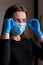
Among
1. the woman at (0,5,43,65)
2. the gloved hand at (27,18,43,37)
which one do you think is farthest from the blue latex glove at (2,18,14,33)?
the gloved hand at (27,18,43,37)

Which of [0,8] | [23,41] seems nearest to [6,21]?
[23,41]

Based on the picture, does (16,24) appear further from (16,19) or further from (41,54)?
(41,54)

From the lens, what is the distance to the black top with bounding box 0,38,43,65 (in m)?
1.17

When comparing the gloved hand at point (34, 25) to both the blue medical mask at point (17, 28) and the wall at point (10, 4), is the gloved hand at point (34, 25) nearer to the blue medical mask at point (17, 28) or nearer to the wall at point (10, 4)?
the blue medical mask at point (17, 28)

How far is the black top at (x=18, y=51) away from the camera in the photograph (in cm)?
117

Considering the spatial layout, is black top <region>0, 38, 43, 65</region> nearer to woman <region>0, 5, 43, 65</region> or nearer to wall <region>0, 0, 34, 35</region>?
woman <region>0, 5, 43, 65</region>

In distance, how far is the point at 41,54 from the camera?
1.30 metres

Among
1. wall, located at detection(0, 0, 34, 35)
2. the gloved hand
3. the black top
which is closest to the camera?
the black top

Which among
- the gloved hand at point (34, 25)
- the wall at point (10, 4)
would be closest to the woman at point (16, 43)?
the gloved hand at point (34, 25)

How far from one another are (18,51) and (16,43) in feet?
0.18

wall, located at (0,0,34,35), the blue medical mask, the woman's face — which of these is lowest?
the blue medical mask

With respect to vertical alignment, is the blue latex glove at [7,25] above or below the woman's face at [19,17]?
below

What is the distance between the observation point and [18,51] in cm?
123

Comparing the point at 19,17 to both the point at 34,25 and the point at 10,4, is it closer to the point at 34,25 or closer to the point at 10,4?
the point at 34,25
